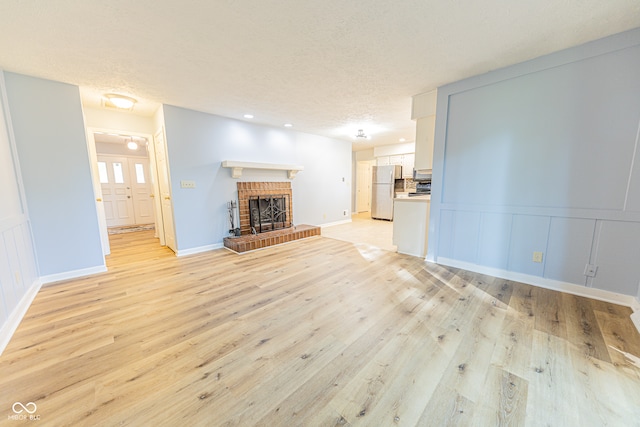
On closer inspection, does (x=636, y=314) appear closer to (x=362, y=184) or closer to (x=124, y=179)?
(x=362, y=184)

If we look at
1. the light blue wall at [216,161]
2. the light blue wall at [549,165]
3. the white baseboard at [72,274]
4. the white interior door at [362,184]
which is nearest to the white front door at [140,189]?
the light blue wall at [216,161]

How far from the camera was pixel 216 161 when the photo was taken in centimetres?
419

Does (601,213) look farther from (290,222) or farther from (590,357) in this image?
(290,222)

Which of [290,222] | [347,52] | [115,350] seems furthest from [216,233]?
[347,52]

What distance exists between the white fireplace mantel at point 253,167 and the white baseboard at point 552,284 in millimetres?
3475

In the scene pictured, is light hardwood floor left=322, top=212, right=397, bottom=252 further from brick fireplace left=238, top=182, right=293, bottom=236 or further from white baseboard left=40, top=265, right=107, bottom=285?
white baseboard left=40, top=265, right=107, bottom=285

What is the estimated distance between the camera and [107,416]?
118 cm

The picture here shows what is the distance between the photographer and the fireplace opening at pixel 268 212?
4.70 meters

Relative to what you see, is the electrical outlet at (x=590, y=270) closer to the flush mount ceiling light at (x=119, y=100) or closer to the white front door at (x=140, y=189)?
the flush mount ceiling light at (x=119, y=100)

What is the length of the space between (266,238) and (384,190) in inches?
179

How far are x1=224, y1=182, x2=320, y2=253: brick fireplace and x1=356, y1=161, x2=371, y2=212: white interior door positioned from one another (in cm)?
423

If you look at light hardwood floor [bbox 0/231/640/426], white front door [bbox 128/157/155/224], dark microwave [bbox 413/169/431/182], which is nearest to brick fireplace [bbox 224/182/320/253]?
light hardwood floor [bbox 0/231/640/426]

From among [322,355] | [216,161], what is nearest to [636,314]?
[322,355]

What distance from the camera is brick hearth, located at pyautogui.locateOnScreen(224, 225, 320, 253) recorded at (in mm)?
3983
